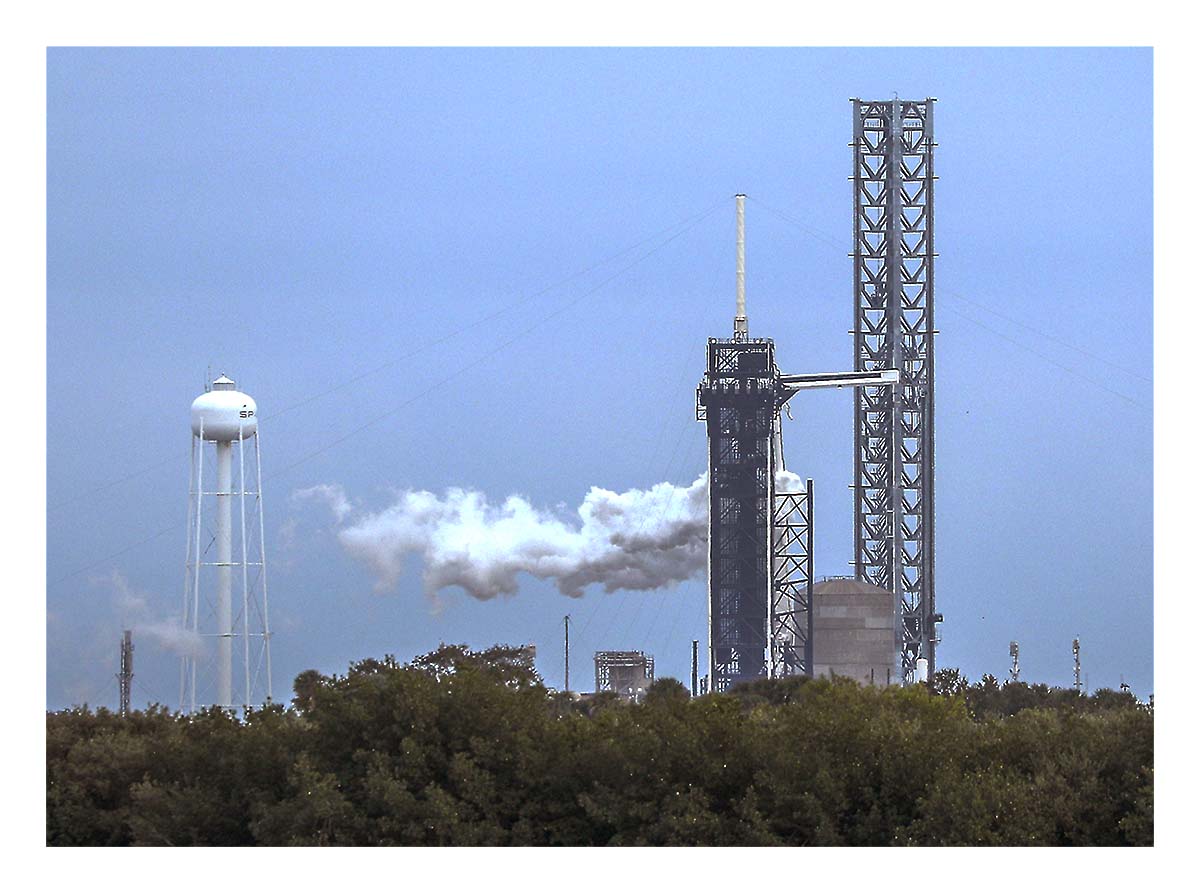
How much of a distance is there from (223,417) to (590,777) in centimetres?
2669

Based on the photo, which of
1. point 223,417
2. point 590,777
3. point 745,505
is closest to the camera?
point 590,777

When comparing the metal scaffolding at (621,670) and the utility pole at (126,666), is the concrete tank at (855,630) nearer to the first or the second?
the metal scaffolding at (621,670)

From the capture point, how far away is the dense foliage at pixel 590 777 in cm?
2420

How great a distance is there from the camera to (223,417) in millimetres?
50125

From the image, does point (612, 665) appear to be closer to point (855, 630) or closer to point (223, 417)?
point (855, 630)

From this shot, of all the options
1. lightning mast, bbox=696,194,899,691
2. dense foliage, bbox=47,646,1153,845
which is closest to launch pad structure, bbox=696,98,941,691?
lightning mast, bbox=696,194,899,691

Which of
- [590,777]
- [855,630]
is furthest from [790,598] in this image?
[590,777]

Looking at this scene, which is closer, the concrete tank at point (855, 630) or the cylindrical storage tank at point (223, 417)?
the cylindrical storage tank at point (223, 417)

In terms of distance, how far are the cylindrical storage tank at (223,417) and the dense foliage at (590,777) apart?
76.8 ft

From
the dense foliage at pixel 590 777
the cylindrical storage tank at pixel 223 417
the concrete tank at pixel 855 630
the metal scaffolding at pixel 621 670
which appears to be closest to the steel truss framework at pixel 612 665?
the metal scaffolding at pixel 621 670

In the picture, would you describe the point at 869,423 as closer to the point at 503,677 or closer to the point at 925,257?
the point at 925,257

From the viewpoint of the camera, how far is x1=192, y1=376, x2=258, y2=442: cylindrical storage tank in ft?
165

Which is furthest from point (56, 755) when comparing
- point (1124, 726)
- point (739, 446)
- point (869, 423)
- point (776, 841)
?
point (869, 423)
